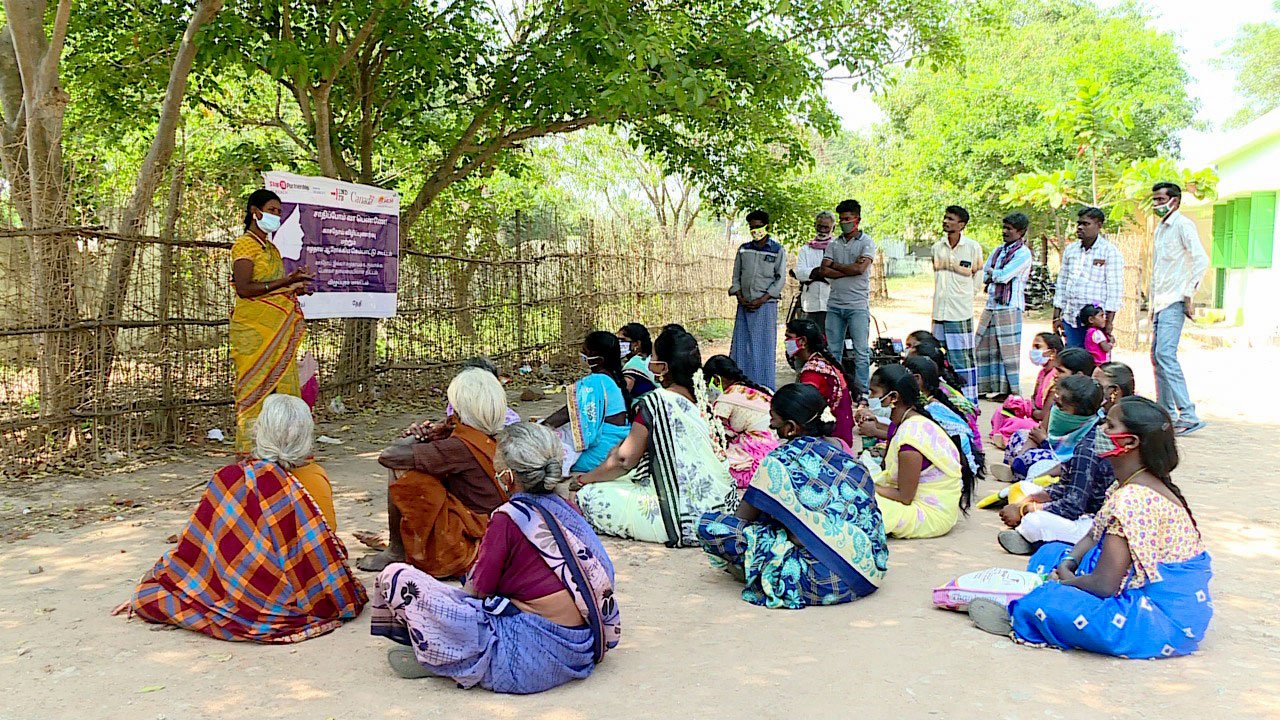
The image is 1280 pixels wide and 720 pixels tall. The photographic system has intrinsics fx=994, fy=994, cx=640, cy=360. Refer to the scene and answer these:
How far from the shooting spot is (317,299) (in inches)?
310

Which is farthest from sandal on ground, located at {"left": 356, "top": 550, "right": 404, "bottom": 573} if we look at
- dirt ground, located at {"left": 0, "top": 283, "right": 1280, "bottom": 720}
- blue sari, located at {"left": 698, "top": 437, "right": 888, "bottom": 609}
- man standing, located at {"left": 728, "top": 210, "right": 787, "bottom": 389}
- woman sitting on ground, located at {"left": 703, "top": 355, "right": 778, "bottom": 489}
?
man standing, located at {"left": 728, "top": 210, "right": 787, "bottom": 389}

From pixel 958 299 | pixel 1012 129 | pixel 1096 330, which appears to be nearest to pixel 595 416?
pixel 1096 330

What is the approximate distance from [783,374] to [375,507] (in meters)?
7.39

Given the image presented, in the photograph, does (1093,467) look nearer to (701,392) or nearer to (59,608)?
(701,392)

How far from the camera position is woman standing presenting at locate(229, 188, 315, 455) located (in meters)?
6.20

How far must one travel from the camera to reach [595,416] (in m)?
5.63

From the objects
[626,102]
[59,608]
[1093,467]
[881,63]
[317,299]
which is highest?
[881,63]

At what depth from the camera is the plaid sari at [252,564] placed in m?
3.70

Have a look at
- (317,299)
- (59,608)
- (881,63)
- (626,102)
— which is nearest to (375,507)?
(59,608)

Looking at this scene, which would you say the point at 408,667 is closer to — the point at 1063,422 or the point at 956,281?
the point at 1063,422

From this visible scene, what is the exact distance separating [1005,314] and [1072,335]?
1060 mm

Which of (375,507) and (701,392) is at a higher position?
(701,392)

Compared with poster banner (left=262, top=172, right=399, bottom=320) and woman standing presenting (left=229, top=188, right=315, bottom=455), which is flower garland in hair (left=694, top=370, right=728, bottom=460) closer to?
woman standing presenting (left=229, top=188, right=315, bottom=455)

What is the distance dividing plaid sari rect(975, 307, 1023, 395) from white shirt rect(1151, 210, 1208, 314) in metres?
1.64
